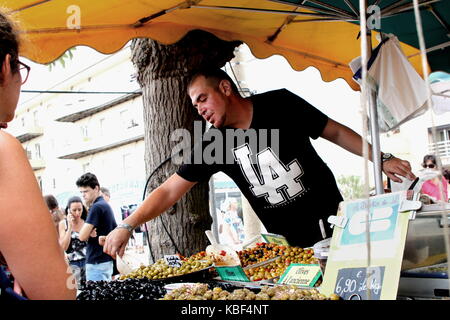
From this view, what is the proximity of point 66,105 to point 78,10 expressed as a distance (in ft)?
103

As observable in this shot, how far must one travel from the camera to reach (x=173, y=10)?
2.97 metres

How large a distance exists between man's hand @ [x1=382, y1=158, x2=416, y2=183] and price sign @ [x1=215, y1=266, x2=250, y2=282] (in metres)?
0.83

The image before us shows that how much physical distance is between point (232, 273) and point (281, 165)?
30.6 inches

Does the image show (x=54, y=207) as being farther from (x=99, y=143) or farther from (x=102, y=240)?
(x=99, y=143)

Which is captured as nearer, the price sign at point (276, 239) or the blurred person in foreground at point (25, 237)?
the blurred person in foreground at point (25, 237)

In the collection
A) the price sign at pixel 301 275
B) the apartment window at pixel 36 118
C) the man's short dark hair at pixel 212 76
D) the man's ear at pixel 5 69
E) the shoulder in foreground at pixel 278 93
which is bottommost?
the price sign at pixel 301 275

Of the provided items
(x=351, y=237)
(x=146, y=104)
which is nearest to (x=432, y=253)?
(x=351, y=237)

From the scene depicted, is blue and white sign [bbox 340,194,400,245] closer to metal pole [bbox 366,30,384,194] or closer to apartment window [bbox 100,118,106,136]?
metal pole [bbox 366,30,384,194]

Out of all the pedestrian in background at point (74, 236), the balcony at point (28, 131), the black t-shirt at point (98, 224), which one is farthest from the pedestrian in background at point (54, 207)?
the balcony at point (28, 131)

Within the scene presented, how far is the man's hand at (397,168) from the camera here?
1.97 metres

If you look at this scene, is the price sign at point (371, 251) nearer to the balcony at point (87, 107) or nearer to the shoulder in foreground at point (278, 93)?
the shoulder in foreground at point (278, 93)

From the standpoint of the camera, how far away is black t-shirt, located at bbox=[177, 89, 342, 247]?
99.3 inches

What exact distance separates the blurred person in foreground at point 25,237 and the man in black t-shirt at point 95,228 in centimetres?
407
